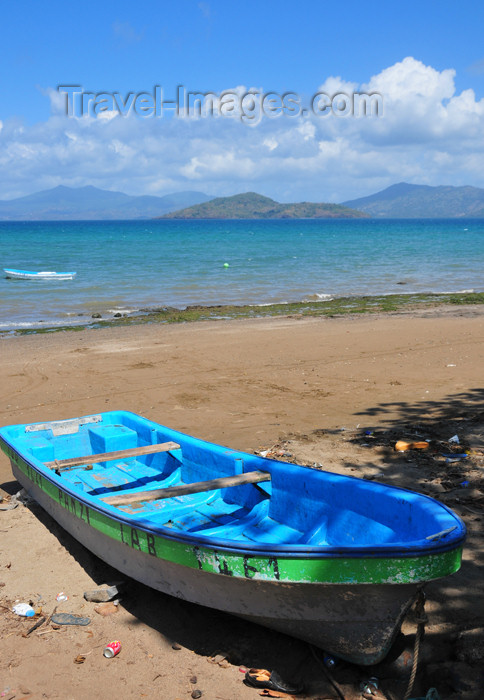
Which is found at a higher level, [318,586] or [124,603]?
[318,586]

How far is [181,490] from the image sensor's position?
5.01 meters

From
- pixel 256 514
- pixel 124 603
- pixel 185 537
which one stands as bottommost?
pixel 124 603

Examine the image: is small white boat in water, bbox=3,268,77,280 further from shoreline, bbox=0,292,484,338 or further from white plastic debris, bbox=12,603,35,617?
white plastic debris, bbox=12,603,35,617

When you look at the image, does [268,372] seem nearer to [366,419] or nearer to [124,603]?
[366,419]

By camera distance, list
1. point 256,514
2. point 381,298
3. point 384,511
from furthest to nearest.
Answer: point 381,298 → point 256,514 → point 384,511

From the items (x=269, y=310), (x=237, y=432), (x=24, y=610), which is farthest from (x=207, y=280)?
(x=24, y=610)

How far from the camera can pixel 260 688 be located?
3930mm

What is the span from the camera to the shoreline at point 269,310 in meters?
19.1

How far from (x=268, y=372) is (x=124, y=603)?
7.13 metres

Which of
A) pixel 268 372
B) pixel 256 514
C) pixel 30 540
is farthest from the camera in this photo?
pixel 268 372

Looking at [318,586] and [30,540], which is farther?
[30,540]

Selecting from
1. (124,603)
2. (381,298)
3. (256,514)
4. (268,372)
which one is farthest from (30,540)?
(381,298)

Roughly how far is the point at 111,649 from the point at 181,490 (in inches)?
47.8

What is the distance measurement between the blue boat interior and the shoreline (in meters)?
11.4
